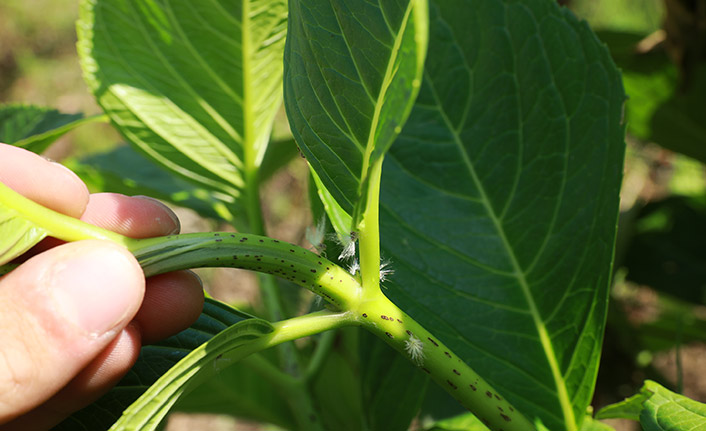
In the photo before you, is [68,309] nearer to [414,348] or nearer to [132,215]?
[132,215]

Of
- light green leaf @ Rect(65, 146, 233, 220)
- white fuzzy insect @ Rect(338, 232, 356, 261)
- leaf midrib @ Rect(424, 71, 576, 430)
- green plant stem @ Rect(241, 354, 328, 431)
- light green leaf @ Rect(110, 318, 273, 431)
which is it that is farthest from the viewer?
light green leaf @ Rect(65, 146, 233, 220)

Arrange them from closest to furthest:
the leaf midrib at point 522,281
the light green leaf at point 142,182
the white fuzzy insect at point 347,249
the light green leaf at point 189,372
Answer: the light green leaf at point 189,372
the white fuzzy insect at point 347,249
the leaf midrib at point 522,281
the light green leaf at point 142,182

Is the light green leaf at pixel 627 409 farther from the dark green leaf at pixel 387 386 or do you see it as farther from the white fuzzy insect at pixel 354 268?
the white fuzzy insect at pixel 354 268

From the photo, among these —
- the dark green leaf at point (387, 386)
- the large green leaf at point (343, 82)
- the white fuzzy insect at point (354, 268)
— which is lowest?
the dark green leaf at point (387, 386)

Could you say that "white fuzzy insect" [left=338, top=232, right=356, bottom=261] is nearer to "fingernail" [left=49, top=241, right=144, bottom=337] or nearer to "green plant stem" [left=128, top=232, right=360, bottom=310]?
"green plant stem" [left=128, top=232, right=360, bottom=310]

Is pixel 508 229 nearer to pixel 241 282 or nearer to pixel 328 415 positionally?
pixel 328 415

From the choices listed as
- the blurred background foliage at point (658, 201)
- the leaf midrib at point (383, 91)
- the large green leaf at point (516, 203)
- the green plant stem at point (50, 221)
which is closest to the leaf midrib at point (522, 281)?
the large green leaf at point (516, 203)

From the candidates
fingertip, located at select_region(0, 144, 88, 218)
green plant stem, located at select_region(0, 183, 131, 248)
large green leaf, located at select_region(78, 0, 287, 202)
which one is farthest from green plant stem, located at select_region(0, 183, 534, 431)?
large green leaf, located at select_region(78, 0, 287, 202)
